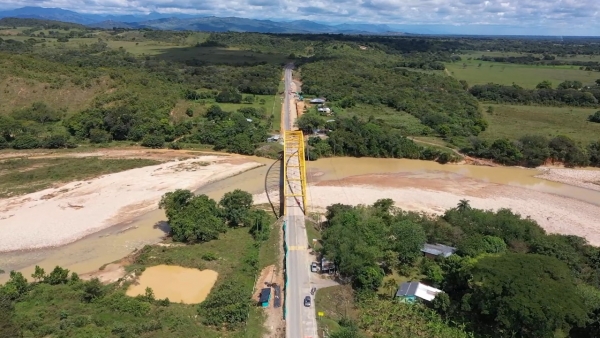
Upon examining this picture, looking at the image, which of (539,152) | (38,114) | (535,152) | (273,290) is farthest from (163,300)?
(38,114)

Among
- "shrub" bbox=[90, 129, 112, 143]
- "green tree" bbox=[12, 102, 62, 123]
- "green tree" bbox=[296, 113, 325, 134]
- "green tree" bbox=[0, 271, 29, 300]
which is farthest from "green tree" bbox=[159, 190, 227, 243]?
"green tree" bbox=[12, 102, 62, 123]

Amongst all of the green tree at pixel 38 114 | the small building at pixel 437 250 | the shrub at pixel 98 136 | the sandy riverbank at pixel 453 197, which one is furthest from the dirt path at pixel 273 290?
the green tree at pixel 38 114

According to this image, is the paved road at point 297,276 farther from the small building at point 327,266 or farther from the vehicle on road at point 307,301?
the small building at point 327,266

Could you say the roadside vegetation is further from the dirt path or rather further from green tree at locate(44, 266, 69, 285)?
the dirt path

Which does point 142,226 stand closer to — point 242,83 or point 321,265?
point 321,265

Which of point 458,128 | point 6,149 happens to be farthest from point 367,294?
point 6,149

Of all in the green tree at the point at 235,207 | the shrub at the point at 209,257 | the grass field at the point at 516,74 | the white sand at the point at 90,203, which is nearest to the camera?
the shrub at the point at 209,257

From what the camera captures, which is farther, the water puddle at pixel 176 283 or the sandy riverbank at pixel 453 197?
the sandy riverbank at pixel 453 197
